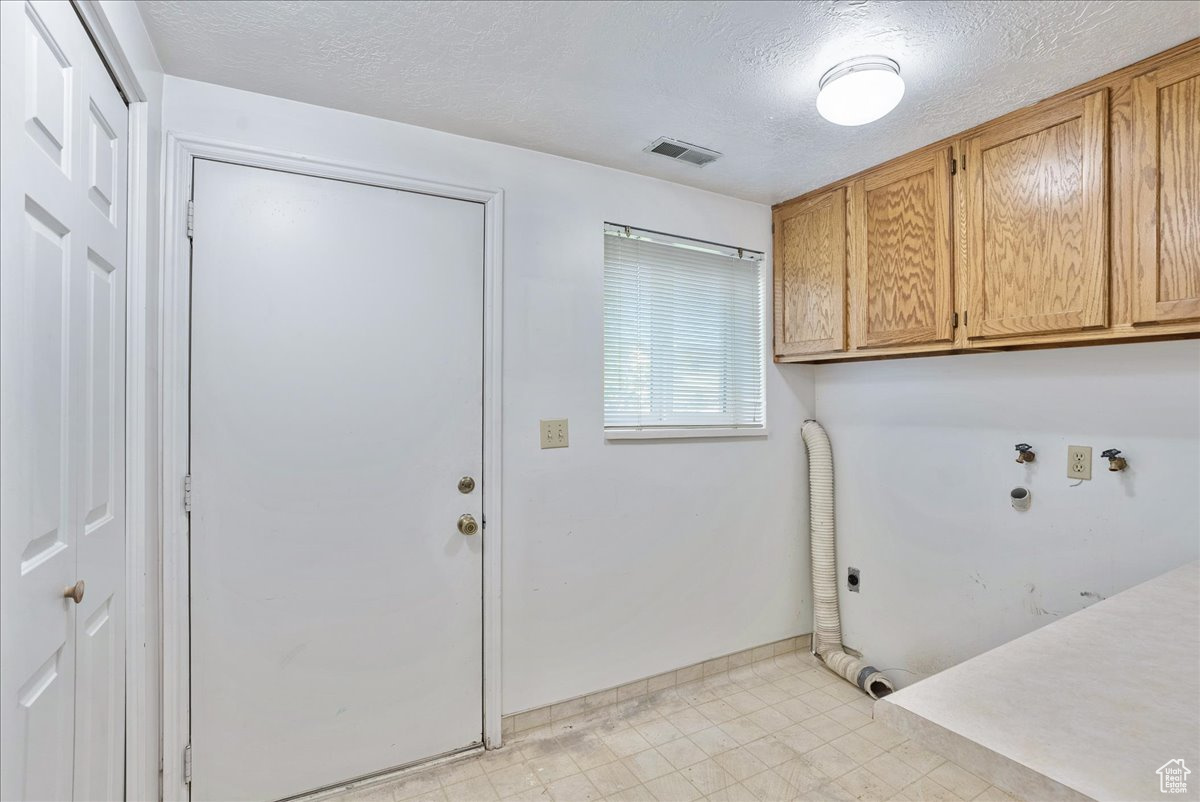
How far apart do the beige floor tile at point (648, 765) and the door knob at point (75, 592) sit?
1702 millimetres

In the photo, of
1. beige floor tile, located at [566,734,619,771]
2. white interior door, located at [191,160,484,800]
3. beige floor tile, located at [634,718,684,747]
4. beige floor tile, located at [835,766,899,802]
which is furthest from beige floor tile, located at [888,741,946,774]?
white interior door, located at [191,160,484,800]

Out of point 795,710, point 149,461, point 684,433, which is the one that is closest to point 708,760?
point 795,710

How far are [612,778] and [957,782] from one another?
1164 mm

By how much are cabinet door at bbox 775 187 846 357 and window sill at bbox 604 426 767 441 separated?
0.43m

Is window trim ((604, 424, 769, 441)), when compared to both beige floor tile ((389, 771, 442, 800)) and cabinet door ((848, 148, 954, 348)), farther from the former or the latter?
beige floor tile ((389, 771, 442, 800))

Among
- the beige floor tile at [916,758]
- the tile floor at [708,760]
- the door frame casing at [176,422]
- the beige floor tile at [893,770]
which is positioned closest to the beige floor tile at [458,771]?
the tile floor at [708,760]

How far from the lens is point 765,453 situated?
2779 millimetres

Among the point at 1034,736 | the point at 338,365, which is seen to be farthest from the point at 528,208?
the point at 1034,736

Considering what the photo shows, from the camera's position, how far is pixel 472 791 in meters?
1.85

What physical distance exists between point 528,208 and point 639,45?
793 mm

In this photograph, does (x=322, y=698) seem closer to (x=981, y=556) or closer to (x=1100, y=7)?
(x=981, y=556)

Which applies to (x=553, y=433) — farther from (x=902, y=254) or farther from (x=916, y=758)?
(x=916, y=758)

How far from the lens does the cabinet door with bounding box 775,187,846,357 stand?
2.50 m

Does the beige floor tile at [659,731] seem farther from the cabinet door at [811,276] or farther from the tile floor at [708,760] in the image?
the cabinet door at [811,276]
